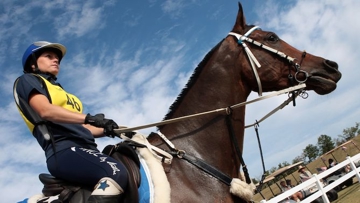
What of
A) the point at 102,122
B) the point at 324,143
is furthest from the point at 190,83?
the point at 324,143

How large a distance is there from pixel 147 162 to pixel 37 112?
125cm

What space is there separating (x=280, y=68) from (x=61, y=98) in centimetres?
289

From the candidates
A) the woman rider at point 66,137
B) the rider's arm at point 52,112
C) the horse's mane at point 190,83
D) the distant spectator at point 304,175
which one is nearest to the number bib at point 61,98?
the woman rider at point 66,137

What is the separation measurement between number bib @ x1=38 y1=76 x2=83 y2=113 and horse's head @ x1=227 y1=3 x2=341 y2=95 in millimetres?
2235

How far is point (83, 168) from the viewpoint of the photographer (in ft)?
10.3

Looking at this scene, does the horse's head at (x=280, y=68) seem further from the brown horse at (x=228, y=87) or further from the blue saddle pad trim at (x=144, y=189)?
the blue saddle pad trim at (x=144, y=189)

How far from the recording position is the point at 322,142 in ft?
358

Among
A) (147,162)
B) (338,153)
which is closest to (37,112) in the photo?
(147,162)

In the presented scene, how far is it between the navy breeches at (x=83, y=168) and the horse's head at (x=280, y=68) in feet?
7.20

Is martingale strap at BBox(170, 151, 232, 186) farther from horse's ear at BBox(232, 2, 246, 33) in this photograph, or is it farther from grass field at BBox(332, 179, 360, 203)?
grass field at BBox(332, 179, 360, 203)

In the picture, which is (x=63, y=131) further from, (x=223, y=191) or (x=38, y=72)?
(x=223, y=191)

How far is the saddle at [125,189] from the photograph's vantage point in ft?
10.5

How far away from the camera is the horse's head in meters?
4.35

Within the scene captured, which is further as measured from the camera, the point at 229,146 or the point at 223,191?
the point at 229,146
